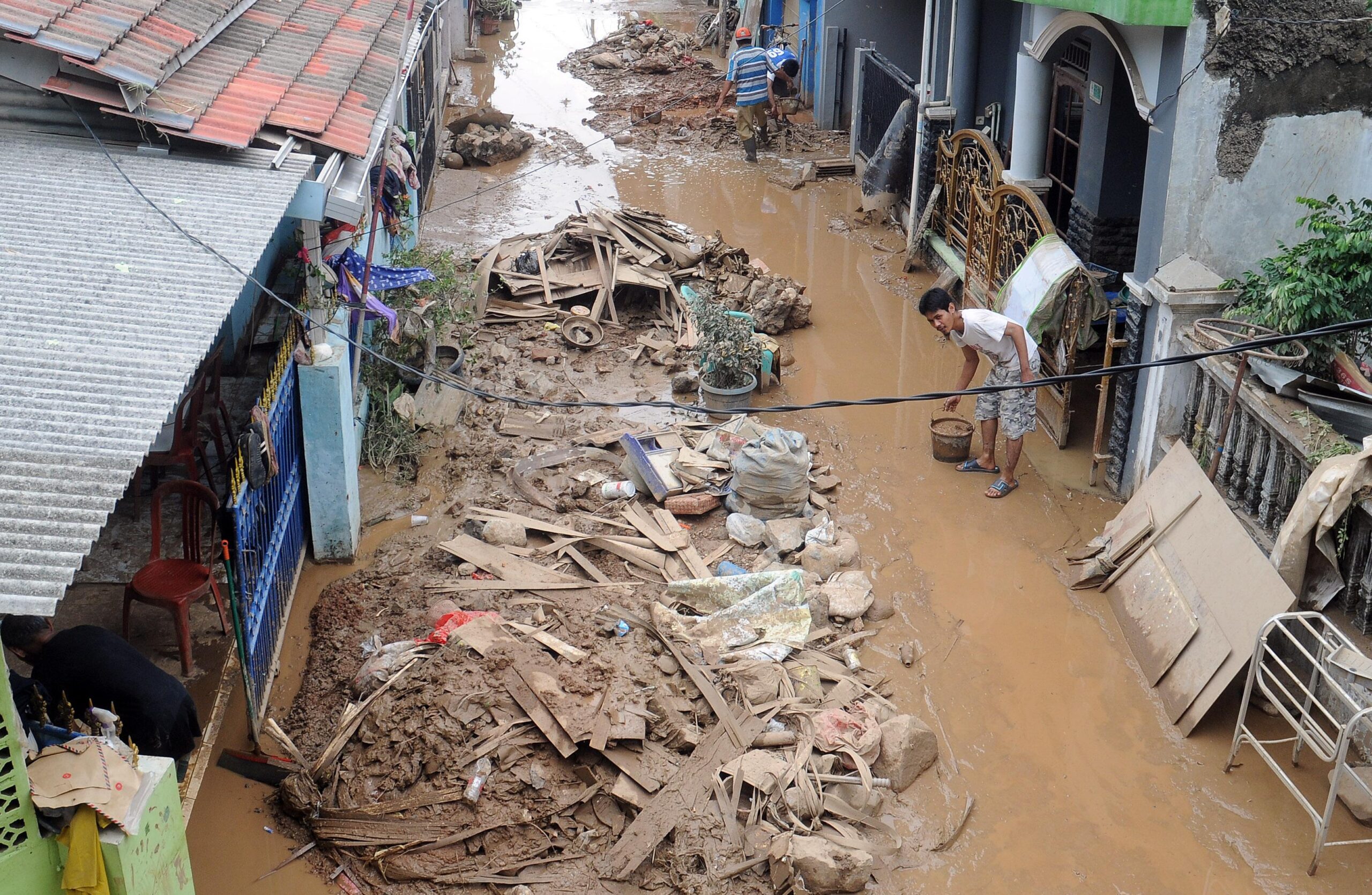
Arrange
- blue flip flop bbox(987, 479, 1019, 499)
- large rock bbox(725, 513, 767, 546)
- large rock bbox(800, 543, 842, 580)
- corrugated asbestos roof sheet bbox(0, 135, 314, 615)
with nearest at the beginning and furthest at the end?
1. corrugated asbestos roof sheet bbox(0, 135, 314, 615)
2. large rock bbox(800, 543, 842, 580)
3. large rock bbox(725, 513, 767, 546)
4. blue flip flop bbox(987, 479, 1019, 499)

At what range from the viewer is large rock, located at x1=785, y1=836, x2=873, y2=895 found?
5.73 metres

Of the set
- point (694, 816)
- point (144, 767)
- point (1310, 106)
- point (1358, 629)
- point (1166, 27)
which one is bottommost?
point (694, 816)

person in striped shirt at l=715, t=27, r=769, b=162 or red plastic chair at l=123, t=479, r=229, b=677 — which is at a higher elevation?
person in striped shirt at l=715, t=27, r=769, b=162

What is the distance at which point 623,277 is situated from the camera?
42.6ft

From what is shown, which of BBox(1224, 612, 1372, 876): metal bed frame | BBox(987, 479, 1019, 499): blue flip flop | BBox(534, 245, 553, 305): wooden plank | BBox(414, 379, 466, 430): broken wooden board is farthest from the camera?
BBox(534, 245, 553, 305): wooden plank

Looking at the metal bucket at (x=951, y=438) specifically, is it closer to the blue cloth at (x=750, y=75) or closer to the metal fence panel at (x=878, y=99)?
the metal fence panel at (x=878, y=99)

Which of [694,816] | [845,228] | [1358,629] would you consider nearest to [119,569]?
[694,816]

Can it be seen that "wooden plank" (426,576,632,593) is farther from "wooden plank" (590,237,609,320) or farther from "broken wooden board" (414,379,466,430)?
"wooden plank" (590,237,609,320)

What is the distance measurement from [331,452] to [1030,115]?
7922mm

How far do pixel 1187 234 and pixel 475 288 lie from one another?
7.76m

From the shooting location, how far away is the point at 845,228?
648 inches

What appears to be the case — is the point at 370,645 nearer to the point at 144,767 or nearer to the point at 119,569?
the point at 119,569

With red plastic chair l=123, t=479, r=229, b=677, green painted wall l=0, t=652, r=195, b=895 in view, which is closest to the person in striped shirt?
red plastic chair l=123, t=479, r=229, b=677

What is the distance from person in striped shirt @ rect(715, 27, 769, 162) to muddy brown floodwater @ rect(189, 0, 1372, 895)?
22.3 feet
